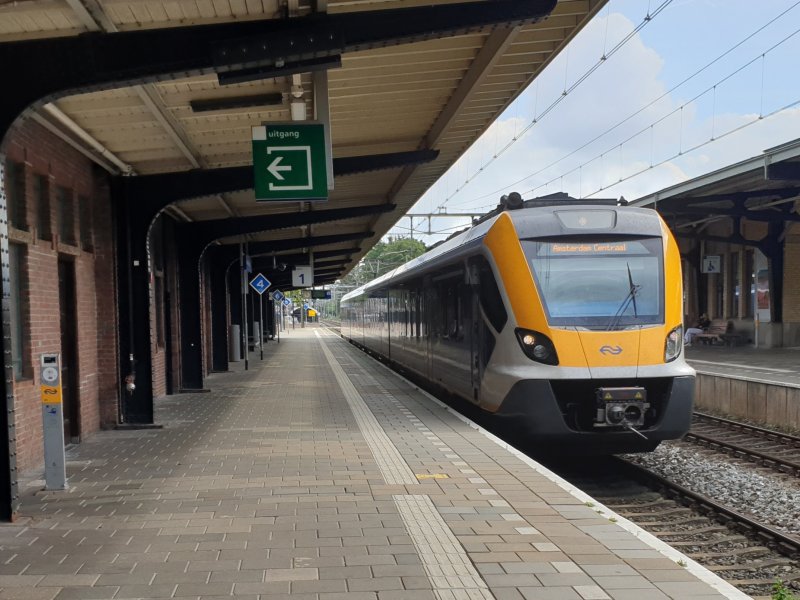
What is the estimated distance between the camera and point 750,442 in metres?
10.5

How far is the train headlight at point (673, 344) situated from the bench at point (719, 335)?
1999 cm

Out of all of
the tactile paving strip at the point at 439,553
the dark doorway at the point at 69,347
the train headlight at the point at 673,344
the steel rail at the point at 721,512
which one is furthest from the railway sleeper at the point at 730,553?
the dark doorway at the point at 69,347

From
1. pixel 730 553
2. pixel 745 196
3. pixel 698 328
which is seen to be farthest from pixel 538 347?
pixel 698 328

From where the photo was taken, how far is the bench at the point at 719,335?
2647 centimetres

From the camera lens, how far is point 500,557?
456cm

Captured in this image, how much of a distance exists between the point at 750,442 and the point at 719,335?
17238 millimetres

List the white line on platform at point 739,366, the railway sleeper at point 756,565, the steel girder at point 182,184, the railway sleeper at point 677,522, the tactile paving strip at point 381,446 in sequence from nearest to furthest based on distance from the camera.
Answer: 1. the railway sleeper at point 756,565
2. the railway sleeper at point 677,522
3. the tactile paving strip at point 381,446
4. the steel girder at point 182,184
5. the white line on platform at point 739,366

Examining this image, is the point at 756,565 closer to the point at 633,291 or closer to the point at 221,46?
the point at 633,291

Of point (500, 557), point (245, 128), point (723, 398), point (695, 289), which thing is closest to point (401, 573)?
point (500, 557)

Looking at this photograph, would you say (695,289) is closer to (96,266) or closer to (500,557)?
→ (96,266)

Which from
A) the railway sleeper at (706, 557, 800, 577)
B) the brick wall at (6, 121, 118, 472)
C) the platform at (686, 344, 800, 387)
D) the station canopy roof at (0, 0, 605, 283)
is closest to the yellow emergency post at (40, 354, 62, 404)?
the brick wall at (6, 121, 118, 472)

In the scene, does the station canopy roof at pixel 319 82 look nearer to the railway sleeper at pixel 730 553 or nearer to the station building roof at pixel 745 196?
the railway sleeper at pixel 730 553

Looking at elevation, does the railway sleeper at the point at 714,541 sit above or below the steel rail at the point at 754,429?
above

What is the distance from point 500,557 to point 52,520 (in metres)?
3.34
